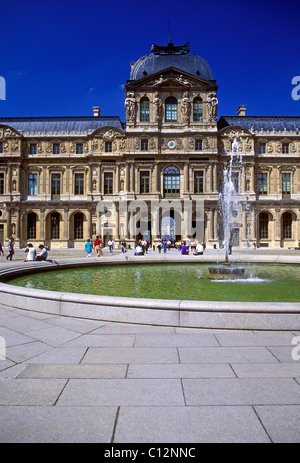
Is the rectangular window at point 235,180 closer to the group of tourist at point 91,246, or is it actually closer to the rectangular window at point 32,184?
the group of tourist at point 91,246

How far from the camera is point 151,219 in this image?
137 ft

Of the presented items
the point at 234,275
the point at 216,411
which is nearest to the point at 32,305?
the point at 216,411

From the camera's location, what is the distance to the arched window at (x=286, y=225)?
43.8 meters

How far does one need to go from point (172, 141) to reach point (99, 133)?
31.4 feet

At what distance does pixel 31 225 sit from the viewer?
44.5 meters

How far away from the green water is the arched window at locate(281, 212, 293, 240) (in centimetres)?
3028

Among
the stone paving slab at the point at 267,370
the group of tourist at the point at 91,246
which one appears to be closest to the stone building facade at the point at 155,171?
the group of tourist at the point at 91,246

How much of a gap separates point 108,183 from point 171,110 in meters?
12.5

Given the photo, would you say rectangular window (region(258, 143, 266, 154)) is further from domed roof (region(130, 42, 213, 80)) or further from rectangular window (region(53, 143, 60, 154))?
rectangular window (region(53, 143, 60, 154))

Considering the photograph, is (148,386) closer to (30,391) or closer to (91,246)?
(30,391)

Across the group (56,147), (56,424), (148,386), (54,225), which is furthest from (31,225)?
(56,424)

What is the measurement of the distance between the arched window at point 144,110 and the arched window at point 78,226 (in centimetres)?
1491

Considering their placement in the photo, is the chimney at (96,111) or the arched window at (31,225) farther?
the chimney at (96,111)
